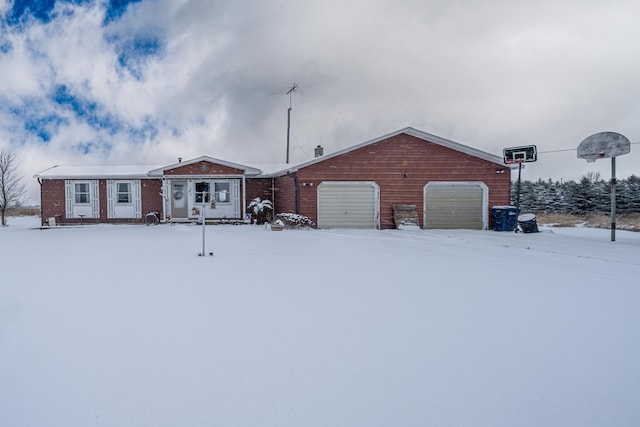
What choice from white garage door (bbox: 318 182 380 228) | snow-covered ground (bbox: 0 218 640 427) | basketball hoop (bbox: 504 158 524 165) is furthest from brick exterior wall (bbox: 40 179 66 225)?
basketball hoop (bbox: 504 158 524 165)

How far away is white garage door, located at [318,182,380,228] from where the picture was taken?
49.7 feet

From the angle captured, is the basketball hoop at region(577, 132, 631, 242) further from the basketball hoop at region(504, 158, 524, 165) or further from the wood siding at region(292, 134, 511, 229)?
the wood siding at region(292, 134, 511, 229)

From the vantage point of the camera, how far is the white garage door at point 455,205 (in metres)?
15.3

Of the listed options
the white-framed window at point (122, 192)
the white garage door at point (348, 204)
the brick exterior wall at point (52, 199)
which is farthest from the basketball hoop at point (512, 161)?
the brick exterior wall at point (52, 199)

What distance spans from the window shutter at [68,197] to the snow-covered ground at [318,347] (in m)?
14.0

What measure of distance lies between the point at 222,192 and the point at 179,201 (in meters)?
2.28

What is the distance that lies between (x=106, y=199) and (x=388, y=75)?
15750mm

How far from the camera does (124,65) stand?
17.3 metres

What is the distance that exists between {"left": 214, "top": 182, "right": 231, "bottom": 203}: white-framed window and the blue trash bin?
41.5 feet

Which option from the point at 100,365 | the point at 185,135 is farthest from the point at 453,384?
the point at 185,135

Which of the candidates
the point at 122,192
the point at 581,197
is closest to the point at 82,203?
the point at 122,192

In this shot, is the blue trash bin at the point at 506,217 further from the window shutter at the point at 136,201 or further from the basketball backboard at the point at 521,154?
the window shutter at the point at 136,201

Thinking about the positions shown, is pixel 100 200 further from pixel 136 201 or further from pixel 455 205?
pixel 455 205

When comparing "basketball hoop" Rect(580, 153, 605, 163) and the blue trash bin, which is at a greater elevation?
"basketball hoop" Rect(580, 153, 605, 163)
